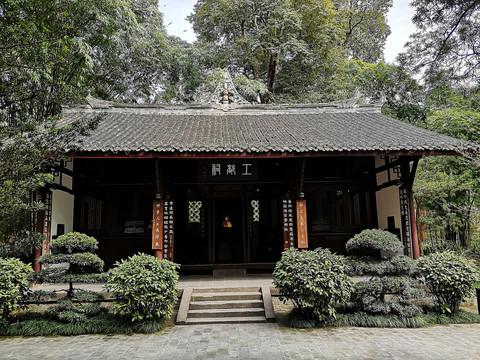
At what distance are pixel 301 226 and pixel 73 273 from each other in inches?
181

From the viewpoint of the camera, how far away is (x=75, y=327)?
514cm

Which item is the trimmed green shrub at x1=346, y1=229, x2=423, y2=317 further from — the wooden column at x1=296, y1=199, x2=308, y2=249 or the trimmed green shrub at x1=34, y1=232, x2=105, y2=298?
the trimmed green shrub at x1=34, y1=232, x2=105, y2=298

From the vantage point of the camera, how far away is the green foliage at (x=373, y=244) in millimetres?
5660

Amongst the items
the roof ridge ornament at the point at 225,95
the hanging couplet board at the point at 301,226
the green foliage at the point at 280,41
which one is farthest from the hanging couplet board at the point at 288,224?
the green foliage at the point at 280,41

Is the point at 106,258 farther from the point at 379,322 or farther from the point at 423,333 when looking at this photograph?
the point at 423,333

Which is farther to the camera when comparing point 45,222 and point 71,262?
point 45,222

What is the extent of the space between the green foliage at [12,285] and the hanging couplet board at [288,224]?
17.2ft

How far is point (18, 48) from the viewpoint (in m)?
3.52

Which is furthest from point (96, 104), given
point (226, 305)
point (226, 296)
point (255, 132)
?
point (226, 305)

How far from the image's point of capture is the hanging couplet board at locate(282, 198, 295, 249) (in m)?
8.14

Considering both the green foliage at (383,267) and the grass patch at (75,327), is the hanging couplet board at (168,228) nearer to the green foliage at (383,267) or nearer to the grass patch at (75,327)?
the grass patch at (75,327)

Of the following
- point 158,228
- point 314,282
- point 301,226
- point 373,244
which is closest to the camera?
point 314,282

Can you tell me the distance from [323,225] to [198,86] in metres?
11.0

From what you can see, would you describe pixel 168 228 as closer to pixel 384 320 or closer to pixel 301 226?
pixel 301 226
